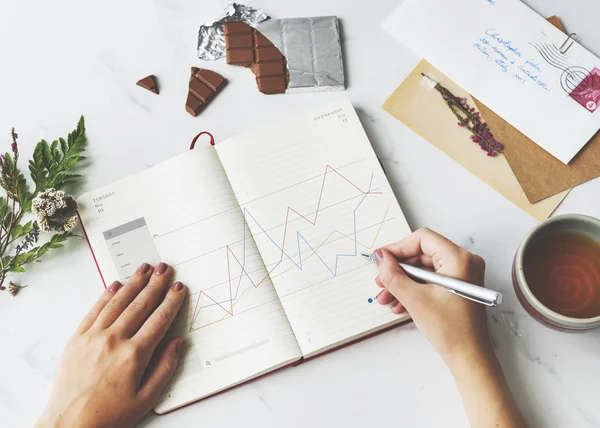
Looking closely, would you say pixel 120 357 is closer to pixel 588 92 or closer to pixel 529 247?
pixel 529 247

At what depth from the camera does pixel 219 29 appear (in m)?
0.86

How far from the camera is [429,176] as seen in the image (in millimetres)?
809

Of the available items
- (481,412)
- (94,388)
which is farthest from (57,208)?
(481,412)

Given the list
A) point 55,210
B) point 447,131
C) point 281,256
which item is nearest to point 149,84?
point 55,210

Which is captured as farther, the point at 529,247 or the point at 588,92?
the point at 588,92

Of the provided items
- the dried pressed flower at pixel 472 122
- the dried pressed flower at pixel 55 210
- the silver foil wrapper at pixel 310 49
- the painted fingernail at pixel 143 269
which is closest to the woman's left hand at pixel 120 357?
the painted fingernail at pixel 143 269

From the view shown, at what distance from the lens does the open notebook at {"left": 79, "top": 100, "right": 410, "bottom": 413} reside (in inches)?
29.0

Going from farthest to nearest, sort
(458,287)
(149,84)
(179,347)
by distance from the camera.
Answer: (149,84) → (179,347) → (458,287)

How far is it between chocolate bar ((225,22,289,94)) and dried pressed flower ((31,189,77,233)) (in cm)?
31

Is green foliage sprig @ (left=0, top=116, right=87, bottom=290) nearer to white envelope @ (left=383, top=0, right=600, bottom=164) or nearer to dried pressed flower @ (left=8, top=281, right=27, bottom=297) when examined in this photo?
dried pressed flower @ (left=8, top=281, right=27, bottom=297)

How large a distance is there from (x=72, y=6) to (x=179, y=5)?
0.57 feet

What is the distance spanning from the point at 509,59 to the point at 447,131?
146mm

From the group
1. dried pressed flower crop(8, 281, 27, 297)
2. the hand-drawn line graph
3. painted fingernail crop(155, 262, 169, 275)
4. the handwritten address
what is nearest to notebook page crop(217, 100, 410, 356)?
the hand-drawn line graph

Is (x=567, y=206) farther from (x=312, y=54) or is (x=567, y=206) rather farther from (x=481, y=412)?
(x=312, y=54)
